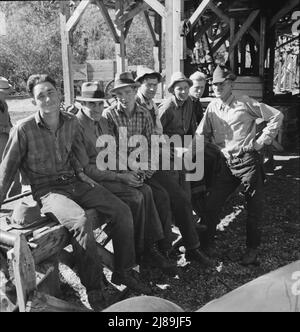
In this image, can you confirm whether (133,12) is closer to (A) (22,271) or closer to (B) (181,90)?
(B) (181,90)

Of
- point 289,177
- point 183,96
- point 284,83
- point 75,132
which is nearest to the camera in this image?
point 75,132

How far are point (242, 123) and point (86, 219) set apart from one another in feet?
6.74

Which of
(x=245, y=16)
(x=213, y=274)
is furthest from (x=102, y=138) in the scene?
(x=245, y=16)

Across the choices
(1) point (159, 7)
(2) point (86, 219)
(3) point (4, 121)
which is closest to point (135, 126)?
(2) point (86, 219)

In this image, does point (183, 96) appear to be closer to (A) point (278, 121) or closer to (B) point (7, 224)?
(A) point (278, 121)

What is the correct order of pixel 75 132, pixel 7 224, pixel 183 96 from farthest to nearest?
pixel 183 96 < pixel 75 132 < pixel 7 224

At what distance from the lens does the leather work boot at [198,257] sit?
402cm

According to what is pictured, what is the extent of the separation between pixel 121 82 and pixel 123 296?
197 cm

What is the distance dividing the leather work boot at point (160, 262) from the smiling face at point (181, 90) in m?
1.79

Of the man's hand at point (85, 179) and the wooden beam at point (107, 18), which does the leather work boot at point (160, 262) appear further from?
the wooden beam at point (107, 18)

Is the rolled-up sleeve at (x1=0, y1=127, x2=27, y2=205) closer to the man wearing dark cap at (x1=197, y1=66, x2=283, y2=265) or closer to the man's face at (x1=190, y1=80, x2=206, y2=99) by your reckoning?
the man wearing dark cap at (x1=197, y1=66, x2=283, y2=265)

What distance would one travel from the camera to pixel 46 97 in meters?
3.07

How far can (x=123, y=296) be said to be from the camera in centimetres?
343

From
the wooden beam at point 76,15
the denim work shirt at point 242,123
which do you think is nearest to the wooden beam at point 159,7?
the wooden beam at point 76,15
